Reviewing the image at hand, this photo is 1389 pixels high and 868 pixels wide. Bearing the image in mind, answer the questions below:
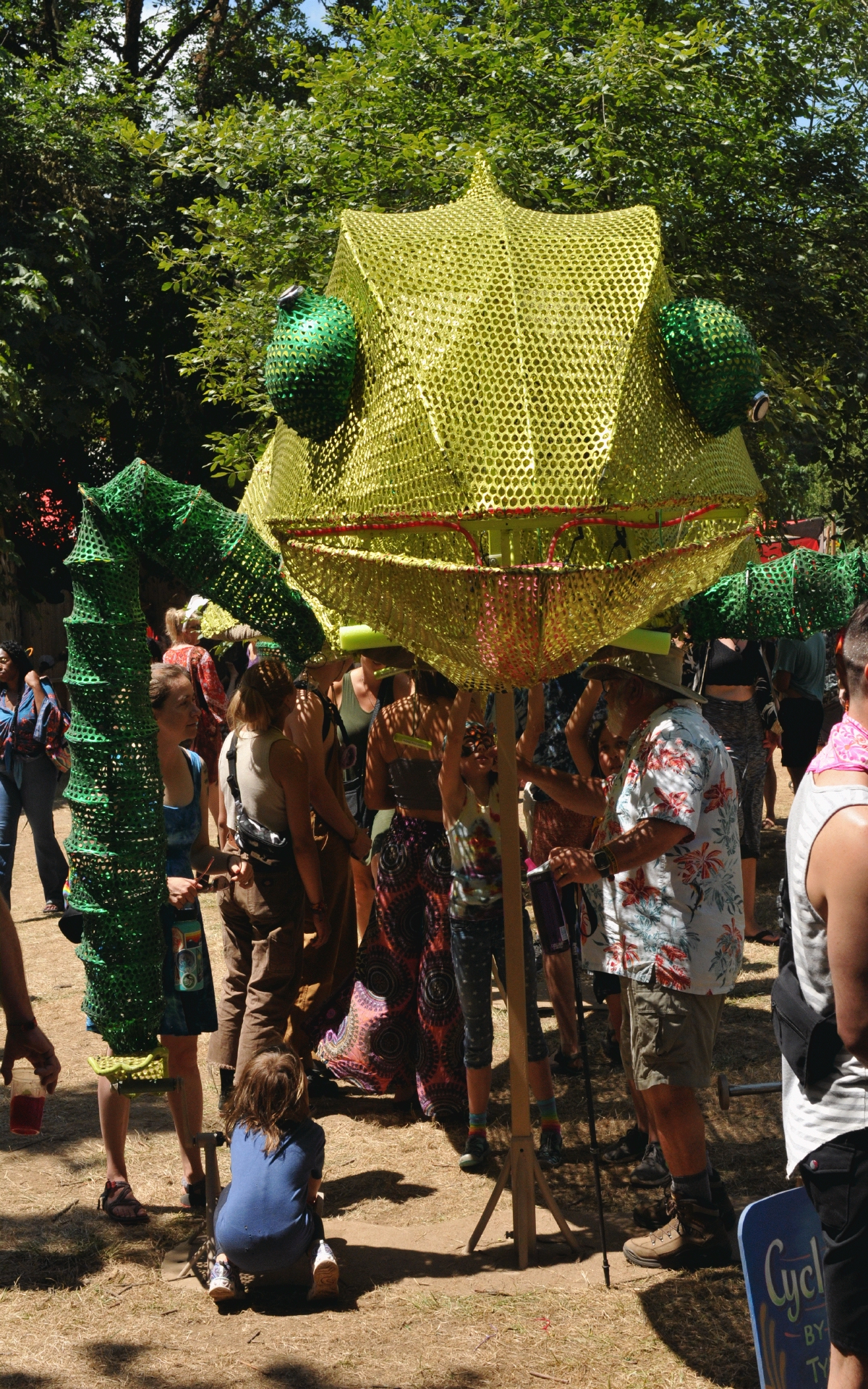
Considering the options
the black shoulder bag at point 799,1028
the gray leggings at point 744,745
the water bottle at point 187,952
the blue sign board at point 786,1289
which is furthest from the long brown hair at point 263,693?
the gray leggings at point 744,745

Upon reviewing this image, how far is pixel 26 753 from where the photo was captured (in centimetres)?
823

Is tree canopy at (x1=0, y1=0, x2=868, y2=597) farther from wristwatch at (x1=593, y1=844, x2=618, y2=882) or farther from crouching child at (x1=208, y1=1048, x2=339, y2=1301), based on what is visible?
crouching child at (x1=208, y1=1048, x2=339, y2=1301)

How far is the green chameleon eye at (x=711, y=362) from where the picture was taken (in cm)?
327

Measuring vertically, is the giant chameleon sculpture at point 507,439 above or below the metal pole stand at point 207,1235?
above

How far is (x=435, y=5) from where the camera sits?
7.59m

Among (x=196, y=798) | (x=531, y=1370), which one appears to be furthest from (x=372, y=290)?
(x=531, y=1370)

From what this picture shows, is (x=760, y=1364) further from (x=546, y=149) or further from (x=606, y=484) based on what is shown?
(x=546, y=149)

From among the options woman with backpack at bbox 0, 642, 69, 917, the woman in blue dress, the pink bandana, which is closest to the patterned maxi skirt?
the woman in blue dress

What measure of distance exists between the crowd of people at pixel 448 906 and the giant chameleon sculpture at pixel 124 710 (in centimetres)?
31

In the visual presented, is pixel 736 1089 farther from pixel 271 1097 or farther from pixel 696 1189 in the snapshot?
pixel 271 1097

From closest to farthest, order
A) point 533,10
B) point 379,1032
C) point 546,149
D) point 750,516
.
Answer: point 750,516 < point 379,1032 < point 546,149 < point 533,10

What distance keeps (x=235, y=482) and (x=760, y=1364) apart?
19.9 ft

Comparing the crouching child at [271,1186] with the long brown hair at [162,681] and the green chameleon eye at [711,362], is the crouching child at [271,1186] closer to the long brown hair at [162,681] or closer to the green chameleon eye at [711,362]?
the long brown hair at [162,681]

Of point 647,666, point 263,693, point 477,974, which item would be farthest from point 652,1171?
point 263,693
